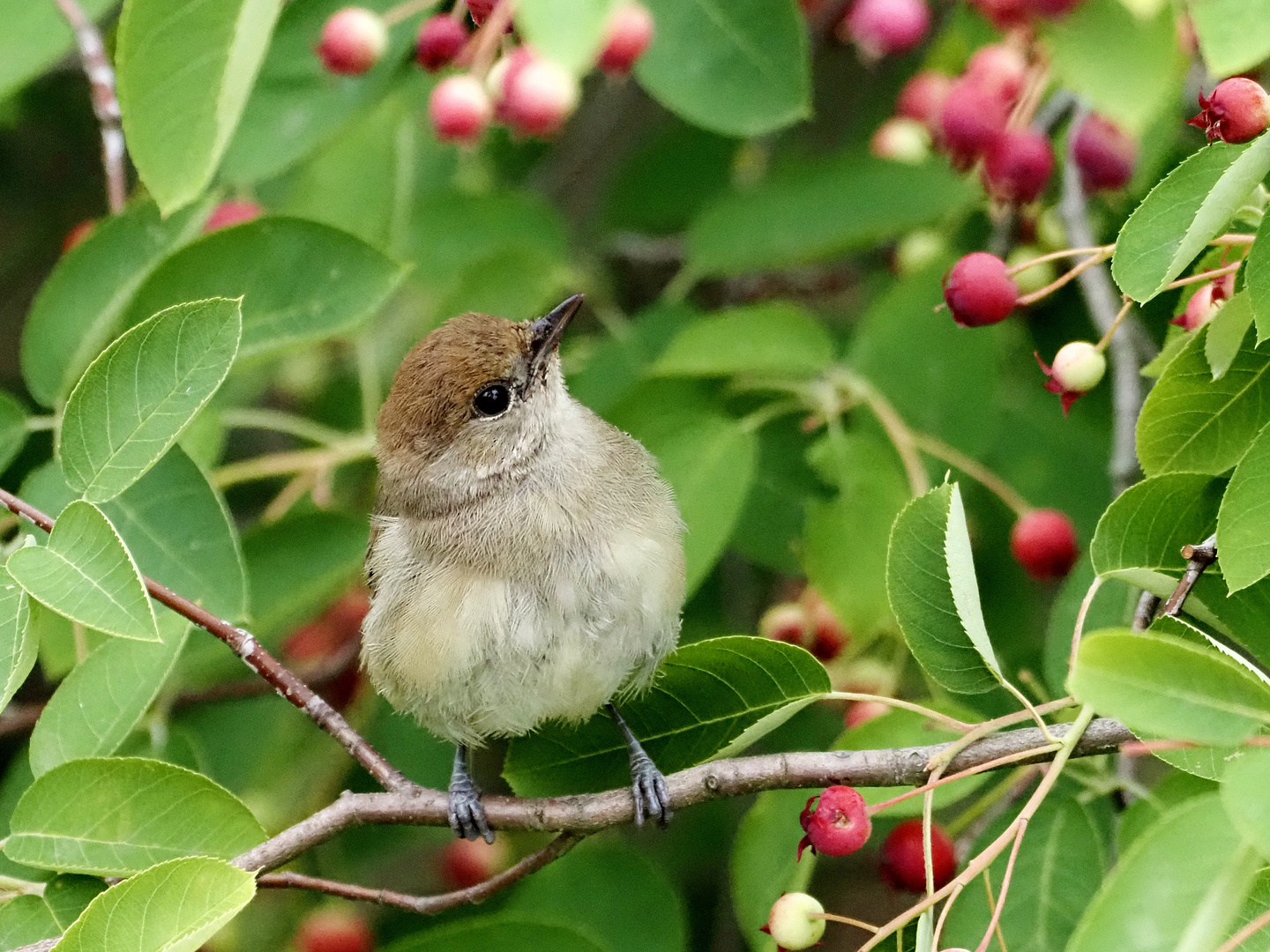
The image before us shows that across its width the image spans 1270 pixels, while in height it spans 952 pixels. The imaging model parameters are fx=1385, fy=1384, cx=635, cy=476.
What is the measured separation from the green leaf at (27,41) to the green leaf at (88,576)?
154 cm

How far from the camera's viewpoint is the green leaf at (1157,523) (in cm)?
231

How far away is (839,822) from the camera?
2.22 meters

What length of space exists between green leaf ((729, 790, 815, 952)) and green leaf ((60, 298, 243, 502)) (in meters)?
1.47

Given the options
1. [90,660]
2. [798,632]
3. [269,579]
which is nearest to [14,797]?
[90,660]

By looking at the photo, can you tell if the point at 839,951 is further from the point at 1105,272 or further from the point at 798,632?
the point at 1105,272

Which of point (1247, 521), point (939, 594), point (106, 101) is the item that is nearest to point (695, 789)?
point (939, 594)

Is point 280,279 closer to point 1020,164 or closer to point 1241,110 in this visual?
point 1020,164

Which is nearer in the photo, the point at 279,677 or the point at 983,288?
the point at 983,288

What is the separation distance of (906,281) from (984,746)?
174 centimetres

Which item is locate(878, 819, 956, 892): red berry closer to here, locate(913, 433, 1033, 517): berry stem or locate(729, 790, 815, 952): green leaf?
locate(729, 790, 815, 952): green leaf

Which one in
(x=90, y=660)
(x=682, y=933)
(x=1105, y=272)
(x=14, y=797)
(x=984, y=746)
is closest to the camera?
(x=984, y=746)

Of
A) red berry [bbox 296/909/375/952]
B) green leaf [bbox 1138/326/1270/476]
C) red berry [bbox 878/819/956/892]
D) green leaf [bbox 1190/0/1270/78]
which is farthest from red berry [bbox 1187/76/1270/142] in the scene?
red berry [bbox 296/909/375/952]

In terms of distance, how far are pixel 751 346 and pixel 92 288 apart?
1.59 meters

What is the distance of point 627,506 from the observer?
3.25 metres
